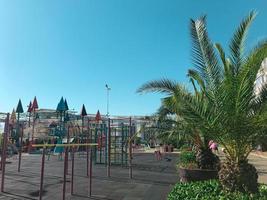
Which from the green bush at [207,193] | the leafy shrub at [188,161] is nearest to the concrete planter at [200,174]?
the leafy shrub at [188,161]

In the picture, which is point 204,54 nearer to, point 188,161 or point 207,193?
point 207,193

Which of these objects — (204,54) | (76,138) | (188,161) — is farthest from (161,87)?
(76,138)

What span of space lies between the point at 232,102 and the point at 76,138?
25216 millimetres

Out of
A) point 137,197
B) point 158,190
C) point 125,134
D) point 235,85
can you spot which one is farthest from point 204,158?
point 125,134

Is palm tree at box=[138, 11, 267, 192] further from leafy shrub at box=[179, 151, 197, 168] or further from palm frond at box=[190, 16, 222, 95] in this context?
leafy shrub at box=[179, 151, 197, 168]

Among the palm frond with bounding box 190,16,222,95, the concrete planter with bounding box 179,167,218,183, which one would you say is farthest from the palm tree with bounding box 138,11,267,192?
the concrete planter with bounding box 179,167,218,183

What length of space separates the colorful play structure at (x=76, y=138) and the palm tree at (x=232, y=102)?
158 inches

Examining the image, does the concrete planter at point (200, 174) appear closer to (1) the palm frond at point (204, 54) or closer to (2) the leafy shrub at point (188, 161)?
(2) the leafy shrub at point (188, 161)

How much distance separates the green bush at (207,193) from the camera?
6.04m

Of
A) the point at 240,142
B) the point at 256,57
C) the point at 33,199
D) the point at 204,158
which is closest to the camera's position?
the point at 256,57

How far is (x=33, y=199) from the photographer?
9258 millimetres

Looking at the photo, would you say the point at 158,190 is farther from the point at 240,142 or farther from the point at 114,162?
the point at 114,162

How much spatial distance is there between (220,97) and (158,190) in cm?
540

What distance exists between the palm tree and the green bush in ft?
0.77
